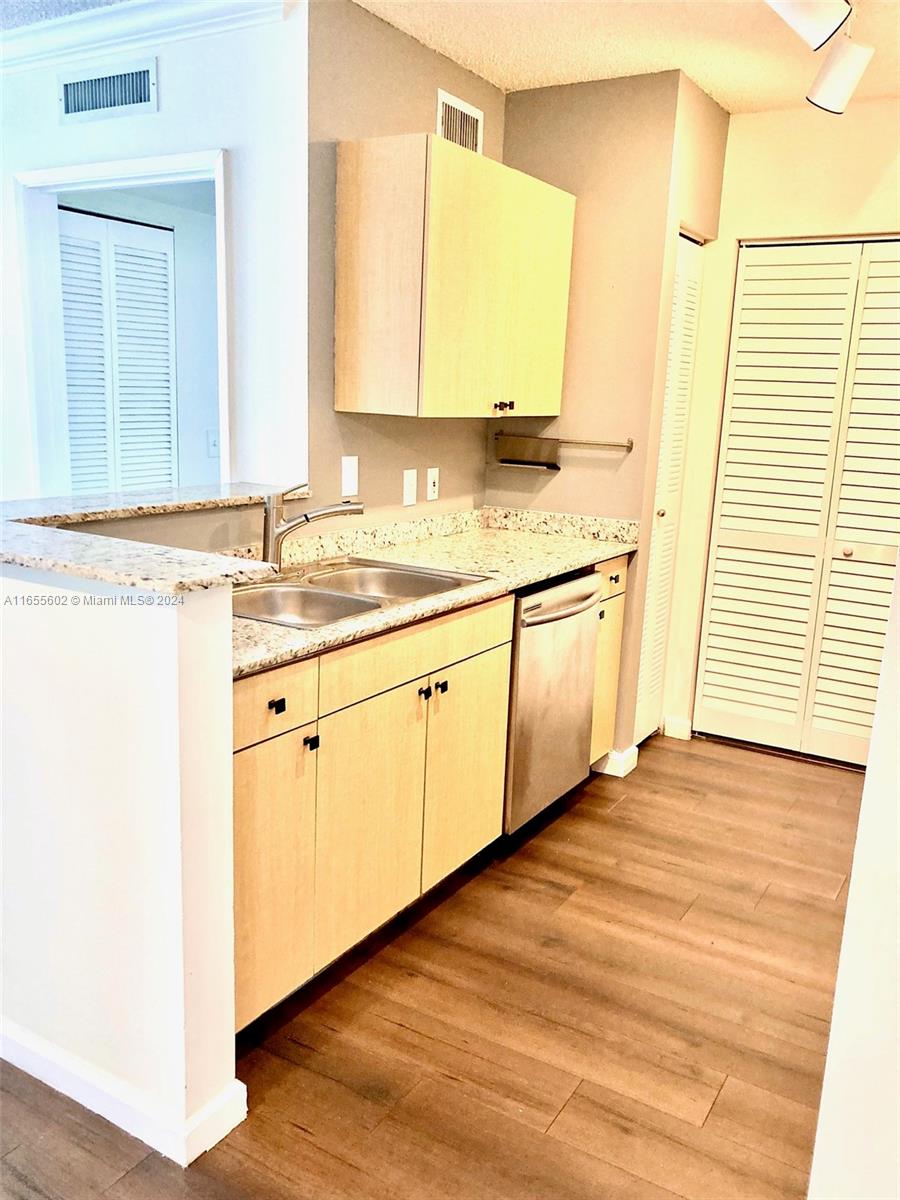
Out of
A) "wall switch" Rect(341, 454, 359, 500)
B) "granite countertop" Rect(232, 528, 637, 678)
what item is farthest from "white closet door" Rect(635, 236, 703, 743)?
"wall switch" Rect(341, 454, 359, 500)

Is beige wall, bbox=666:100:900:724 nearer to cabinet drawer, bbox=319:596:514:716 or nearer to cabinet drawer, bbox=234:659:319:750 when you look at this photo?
cabinet drawer, bbox=319:596:514:716

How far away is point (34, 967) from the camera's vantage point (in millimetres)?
1996

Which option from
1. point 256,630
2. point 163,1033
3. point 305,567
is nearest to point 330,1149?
point 163,1033

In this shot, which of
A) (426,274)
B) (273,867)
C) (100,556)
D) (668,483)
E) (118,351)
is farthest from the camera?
(118,351)

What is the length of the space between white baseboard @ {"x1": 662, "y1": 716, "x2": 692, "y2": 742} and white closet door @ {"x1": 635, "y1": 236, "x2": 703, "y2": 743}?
0.37ft

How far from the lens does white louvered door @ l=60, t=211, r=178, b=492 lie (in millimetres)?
4195

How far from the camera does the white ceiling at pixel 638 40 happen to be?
278cm

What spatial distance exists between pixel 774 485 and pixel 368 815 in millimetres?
2477

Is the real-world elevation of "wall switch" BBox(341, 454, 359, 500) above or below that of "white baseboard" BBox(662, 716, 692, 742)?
above

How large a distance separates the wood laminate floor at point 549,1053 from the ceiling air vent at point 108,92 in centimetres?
272

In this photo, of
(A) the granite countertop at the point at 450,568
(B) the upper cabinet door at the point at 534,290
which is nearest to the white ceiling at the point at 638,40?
(B) the upper cabinet door at the point at 534,290

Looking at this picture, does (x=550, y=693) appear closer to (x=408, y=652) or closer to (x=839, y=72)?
(x=408, y=652)

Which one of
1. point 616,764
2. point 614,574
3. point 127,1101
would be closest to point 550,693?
point 614,574

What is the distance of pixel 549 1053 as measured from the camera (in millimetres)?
2186
